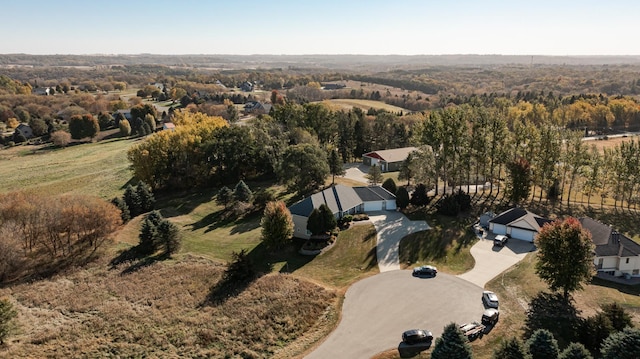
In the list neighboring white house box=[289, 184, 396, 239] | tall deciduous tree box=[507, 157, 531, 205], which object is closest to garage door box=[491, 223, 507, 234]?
tall deciduous tree box=[507, 157, 531, 205]

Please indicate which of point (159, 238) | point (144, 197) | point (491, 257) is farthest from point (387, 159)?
point (159, 238)

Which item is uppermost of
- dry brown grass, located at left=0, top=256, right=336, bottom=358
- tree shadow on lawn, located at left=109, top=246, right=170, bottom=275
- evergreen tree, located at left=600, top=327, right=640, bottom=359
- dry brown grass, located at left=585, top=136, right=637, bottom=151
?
evergreen tree, located at left=600, top=327, right=640, bottom=359

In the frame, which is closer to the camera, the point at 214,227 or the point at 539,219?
the point at 539,219

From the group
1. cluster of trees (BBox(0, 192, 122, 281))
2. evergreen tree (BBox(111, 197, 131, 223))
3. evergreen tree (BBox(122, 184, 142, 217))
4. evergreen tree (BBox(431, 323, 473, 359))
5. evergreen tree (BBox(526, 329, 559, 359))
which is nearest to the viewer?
evergreen tree (BBox(431, 323, 473, 359))

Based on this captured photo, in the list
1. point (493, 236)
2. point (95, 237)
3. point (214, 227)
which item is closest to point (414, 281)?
point (493, 236)

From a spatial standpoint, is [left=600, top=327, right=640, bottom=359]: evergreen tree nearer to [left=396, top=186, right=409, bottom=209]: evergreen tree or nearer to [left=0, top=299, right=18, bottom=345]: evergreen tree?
[left=396, top=186, right=409, bottom=209]: evergreen tree

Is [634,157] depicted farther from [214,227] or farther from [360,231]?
[214,227]
